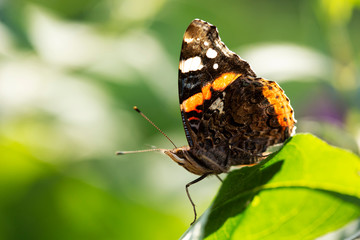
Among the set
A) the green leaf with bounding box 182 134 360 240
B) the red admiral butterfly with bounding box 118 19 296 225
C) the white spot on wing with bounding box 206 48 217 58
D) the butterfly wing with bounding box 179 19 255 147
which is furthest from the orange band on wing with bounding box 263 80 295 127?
the green leaf with bounding box 182 134 360 240

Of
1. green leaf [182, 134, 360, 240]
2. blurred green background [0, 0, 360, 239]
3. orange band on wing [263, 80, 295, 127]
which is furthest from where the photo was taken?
blurred green background [0, 0, 360, 239]

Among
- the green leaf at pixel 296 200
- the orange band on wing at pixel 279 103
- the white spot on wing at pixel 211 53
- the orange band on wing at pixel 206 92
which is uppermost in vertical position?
the white spot on wing at pixel 211 53

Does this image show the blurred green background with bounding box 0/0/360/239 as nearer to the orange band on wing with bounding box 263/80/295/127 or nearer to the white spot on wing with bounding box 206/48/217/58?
the orange band on wing with bounding box 263/80/295/127

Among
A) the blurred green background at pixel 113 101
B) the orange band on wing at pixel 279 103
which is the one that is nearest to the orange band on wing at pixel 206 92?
the orange band on wing at pixel 279 103

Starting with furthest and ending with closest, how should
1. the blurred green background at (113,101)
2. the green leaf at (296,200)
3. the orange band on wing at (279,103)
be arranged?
1. the blurred green background at (113,101)
2. the orange band on wing at (279,103)
3. the green leaf at (296,200)

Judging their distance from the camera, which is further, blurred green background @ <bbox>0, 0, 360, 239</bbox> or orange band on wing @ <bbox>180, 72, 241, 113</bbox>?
blurred green background @ <bbox>0, 0, 360, 239</bbox>

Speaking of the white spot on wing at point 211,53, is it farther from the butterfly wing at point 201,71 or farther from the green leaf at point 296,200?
the green leaf at point 296,200

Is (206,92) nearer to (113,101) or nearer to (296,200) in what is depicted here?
(296,200)

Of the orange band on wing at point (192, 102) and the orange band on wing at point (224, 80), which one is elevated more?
the orange band on wing at point (224, 80)
